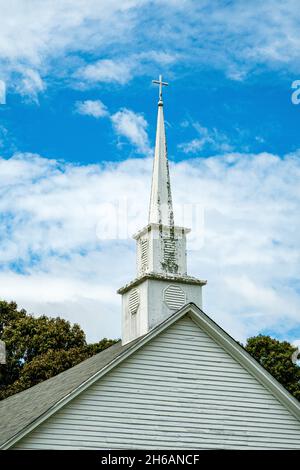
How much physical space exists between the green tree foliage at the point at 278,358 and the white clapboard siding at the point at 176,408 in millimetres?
26814

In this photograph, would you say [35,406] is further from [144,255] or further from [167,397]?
[144,255]

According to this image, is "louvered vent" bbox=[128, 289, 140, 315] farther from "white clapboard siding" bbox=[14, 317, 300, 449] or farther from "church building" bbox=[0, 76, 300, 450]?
"white clapboard siding" bbox=[14, 317, 300, 449]

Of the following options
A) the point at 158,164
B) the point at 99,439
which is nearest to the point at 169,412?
the point at 99,439

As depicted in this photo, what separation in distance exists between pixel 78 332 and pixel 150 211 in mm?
29849

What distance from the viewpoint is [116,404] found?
2127 centimetres

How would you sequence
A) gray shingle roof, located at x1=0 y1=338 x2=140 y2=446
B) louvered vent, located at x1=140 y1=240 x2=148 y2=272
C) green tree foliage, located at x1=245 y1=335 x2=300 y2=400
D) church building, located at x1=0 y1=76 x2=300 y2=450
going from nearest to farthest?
gray shingle roof, located at x1=0 y1=338 x2=140 y2=446 → church building, located at x1=0 y1=76 x2=300 y2=450 → louvered vent, located at x1=140 y1=240 x2=148 y2=272 → green tree foliage, located at x1=245 y1=335 x2=300 y2=400

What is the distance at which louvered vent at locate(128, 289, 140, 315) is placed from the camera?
25406mm

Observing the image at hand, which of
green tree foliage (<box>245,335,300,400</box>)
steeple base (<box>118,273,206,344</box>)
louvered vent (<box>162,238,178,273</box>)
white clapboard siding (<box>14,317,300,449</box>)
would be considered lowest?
white clapboard siding (<box>14,317,300,449</box>)

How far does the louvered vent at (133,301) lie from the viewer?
1000 inches

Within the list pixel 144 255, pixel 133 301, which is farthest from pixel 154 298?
pixel 144 255

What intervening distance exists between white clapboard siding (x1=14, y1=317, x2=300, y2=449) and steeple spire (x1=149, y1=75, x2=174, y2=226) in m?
4.43

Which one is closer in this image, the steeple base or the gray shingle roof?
the gray shingle roof

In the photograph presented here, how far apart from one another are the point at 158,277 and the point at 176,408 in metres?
4.71

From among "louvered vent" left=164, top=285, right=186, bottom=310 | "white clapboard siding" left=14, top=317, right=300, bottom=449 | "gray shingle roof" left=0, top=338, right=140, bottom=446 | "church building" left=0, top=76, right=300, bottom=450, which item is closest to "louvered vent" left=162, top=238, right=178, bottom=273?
"church building" left=0, top=76, right=300, bottom=450
